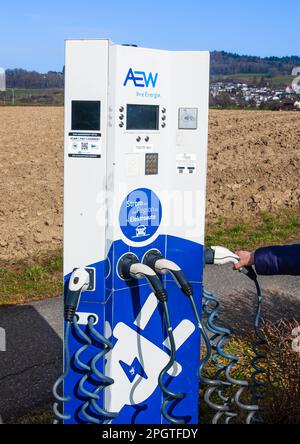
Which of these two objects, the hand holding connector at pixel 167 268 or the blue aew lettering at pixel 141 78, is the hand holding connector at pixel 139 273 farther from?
the blue aew lettering at pixel 141 78

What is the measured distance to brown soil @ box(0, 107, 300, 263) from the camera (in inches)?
434

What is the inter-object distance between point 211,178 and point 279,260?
491 inches

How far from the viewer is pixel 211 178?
1658 cm

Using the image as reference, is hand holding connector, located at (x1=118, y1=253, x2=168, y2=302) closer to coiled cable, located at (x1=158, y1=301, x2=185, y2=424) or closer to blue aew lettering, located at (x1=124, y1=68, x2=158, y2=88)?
coiled cable, located at (x1=158, y1=301, x2=185, y2=424)

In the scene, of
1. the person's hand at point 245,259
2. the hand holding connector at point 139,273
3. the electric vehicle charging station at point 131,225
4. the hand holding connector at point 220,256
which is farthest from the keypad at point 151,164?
the person's hand at point 245,259

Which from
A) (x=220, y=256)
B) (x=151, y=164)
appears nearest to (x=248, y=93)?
(x=220, y=256)

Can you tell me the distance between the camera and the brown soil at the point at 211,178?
11023mm

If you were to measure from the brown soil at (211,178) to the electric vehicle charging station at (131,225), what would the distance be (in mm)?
5117

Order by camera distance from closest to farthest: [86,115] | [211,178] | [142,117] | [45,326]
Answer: [86,115] < [142,117] < [45,326] < [211,178]

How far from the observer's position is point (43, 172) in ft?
55.6

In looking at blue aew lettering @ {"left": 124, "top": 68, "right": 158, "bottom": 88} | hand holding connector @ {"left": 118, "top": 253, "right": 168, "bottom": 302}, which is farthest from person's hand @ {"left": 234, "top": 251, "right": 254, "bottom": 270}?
blue aew lettering @ {"left": 124, "top": 68, "right": 158, "bottom": 88}

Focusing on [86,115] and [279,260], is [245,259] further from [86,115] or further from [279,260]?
[86,115]

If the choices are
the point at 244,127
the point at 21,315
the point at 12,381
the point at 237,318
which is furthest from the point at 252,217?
the point at 244,127

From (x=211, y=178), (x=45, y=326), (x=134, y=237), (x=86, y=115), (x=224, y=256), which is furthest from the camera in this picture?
(x=211, y=178)
